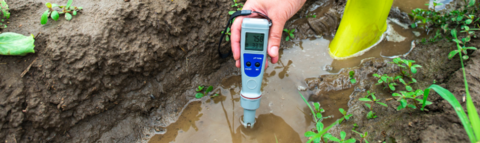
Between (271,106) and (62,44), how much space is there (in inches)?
54.7

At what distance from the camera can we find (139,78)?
1.66m

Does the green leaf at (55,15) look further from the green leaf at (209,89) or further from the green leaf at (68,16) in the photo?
the green leaf at (209,89)

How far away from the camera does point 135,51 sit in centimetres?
154

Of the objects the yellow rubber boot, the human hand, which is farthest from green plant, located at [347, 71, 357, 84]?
the human hand

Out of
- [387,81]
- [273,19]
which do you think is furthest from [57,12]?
[387,81]

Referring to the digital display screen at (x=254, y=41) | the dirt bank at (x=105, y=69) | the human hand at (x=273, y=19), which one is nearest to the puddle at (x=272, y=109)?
the dirt bank at (x=105, y=69)

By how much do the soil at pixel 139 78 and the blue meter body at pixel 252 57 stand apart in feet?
0.97

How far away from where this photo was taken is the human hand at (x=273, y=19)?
1.48 meters

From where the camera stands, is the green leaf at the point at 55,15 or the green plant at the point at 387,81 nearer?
the green leaf at the point at 55,15

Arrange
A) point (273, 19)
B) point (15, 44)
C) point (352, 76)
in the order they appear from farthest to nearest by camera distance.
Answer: point (352, 76), point (273, 19), point (15, 44)

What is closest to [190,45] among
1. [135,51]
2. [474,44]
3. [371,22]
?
[135,51]

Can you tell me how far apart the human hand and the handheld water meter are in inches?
4.6

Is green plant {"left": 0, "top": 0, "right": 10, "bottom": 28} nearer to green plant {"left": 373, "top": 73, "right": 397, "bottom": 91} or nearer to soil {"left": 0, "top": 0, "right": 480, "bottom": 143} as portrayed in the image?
soil {"left": 0, "top": 0, "right": 480, "bottom": 143}

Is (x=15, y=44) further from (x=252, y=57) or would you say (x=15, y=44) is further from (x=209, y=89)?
(x=252, y=57)
